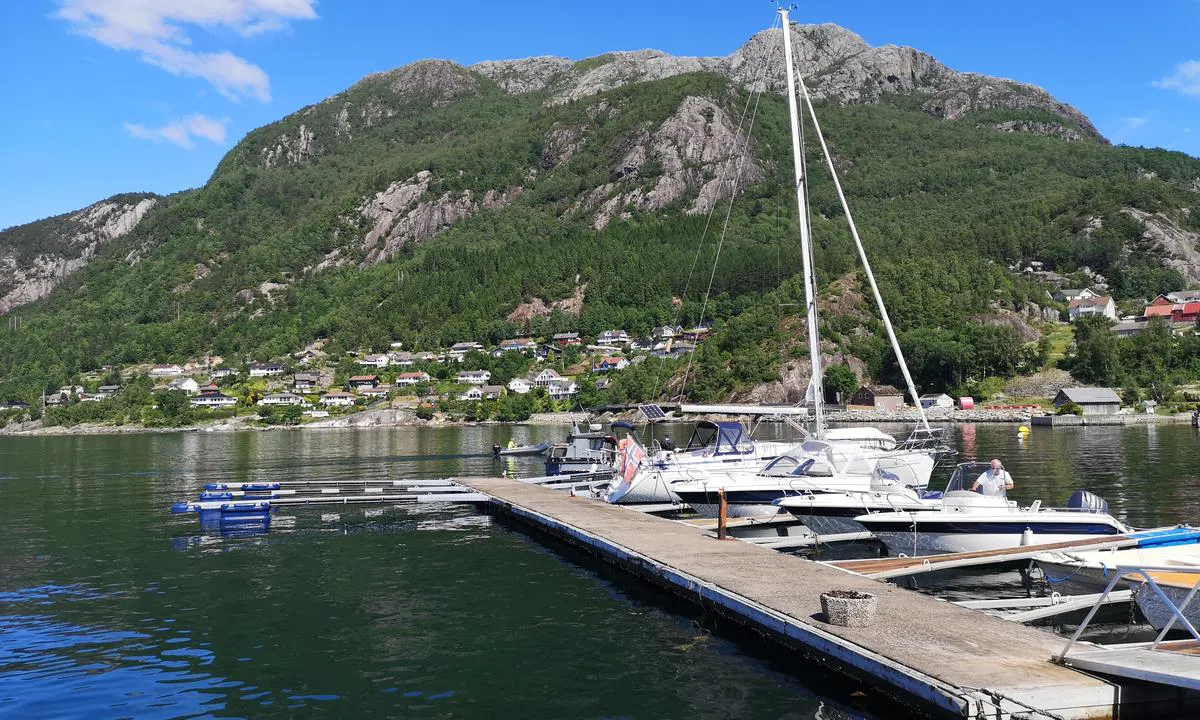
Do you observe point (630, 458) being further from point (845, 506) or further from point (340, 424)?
point (340, 424)

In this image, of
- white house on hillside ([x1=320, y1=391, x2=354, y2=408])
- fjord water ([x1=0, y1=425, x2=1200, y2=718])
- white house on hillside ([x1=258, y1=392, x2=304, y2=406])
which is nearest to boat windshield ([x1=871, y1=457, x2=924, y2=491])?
fjord water ([x1=0, y1=425, x2=1200, y2=718])

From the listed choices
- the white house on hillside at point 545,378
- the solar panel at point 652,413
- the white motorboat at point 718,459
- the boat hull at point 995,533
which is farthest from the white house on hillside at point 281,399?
the boat hull at point 995,533

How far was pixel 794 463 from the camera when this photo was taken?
3466cm

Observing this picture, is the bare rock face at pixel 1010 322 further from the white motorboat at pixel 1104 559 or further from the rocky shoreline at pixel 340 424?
the white motorboat at pixel 1104 559

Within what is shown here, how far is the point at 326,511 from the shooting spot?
134ft

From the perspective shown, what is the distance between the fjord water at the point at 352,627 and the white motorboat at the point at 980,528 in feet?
25.0

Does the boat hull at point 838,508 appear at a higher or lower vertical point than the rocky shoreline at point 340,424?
higher

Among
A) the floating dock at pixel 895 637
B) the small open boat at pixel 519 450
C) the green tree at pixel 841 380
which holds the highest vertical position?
the green tree at pixel 841 380

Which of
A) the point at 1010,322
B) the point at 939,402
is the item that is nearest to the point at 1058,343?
the point at 1010,322

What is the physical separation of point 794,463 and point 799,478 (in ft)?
8.64

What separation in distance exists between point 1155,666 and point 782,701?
18.4 ft

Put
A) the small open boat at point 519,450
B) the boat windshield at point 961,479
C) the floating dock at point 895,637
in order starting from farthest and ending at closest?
the small open boat at point 519,450
the boat windshield at point 961,479
the floating dock at point 895,637

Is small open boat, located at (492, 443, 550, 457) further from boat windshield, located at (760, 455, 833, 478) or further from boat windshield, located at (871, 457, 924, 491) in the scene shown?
boat windshield, located at (871, 457, 924, 491)

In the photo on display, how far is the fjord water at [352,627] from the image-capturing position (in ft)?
50.4
